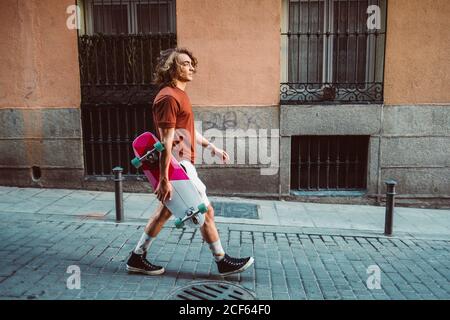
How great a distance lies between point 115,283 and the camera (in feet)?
11.8

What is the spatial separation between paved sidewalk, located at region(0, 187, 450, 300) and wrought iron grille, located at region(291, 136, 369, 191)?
2.78ft

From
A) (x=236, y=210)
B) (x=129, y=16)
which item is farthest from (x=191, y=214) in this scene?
(x=129, y=16)

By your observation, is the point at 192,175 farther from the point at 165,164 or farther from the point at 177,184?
the point at 165,164

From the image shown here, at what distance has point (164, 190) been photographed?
3428mm

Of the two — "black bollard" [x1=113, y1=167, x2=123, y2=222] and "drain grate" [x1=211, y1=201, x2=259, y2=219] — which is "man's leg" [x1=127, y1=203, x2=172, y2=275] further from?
"drain grate" [x1=211, y1=201, x2=259, y2=219]

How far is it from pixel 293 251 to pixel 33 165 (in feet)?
17.9

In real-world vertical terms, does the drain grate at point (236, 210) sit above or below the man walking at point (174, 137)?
below

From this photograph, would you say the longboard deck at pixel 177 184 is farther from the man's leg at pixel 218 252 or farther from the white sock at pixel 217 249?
the white sock at pixel 217 249

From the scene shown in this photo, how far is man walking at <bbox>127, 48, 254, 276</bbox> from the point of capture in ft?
11.0

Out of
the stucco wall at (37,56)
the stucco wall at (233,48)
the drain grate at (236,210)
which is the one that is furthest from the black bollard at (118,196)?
the stucco wall at (37,56)

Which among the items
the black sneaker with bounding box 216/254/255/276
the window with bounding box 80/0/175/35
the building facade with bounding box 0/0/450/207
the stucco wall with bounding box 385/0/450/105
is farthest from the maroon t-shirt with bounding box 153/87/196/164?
the stucco wall with bounding box 385/0/450/105

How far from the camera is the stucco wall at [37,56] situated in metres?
7.09
